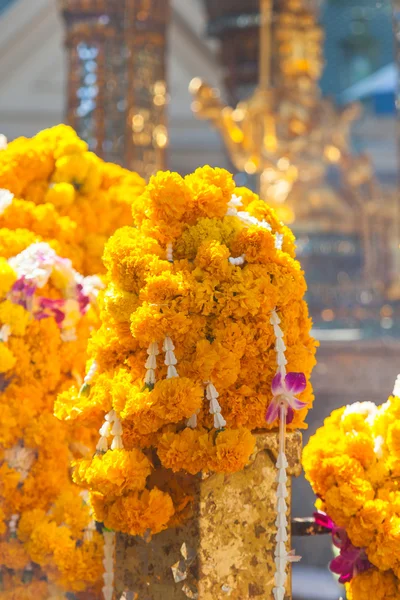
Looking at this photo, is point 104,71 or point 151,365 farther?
point 104,71

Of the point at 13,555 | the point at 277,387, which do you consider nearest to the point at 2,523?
the point at 13,555

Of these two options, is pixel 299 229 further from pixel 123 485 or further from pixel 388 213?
pixel 123 485

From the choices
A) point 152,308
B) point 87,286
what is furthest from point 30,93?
point 152,308

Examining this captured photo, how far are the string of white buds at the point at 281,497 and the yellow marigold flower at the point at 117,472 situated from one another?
190 mm

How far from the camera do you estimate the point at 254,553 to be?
54.5 inches

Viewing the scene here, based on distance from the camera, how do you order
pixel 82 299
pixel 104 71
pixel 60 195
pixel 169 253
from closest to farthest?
1. pixel 169 253
2. pixel 82 299
3. pixel 60 195
4. pixel 104 71

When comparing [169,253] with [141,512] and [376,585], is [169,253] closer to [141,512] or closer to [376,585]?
[141,512]

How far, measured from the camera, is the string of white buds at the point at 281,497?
1.38 m

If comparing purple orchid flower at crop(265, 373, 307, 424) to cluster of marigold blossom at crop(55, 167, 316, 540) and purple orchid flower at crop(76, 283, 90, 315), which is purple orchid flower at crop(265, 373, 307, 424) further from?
purple orchid flower at crop(76, 283, 90, 315)

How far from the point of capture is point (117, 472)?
1332 mm

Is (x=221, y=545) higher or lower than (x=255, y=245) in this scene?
lower

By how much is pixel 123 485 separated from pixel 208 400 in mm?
164

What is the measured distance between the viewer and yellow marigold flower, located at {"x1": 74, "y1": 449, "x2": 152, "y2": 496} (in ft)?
4.36

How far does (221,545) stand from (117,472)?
0.59 ft
